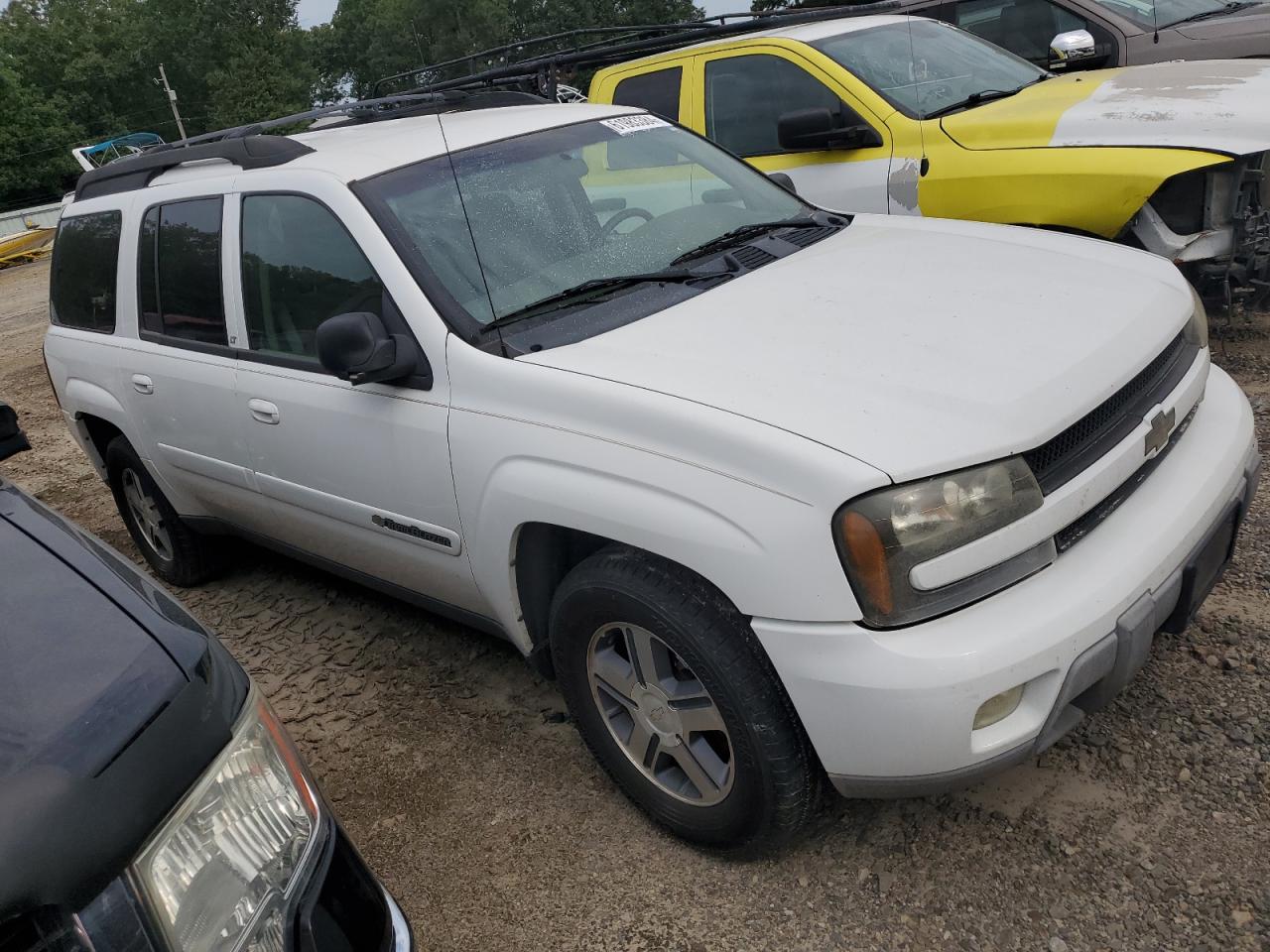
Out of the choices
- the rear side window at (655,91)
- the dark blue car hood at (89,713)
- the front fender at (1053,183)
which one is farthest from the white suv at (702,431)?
the rear side window at (655,91)

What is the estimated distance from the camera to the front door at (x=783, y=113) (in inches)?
209

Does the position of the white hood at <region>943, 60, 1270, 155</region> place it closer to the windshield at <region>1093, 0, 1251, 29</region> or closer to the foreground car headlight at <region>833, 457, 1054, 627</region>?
the windshield at <region>1093, 0, 1251, 29</region>

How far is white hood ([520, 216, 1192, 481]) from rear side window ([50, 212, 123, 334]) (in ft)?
8.37

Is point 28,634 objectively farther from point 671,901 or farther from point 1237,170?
point 1237,170

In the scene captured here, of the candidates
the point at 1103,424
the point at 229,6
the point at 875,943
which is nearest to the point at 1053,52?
the point at 1103,424

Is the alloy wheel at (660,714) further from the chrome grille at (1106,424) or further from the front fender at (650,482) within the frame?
the chrome grille at (1106,424)

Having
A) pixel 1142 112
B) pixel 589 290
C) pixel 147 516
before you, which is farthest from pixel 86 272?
pixel 1142 112

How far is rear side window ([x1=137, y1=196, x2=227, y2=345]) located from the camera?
143 inches

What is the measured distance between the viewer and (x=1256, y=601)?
10.5 feet

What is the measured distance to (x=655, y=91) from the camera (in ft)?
20.6

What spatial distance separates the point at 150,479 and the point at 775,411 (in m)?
3.27

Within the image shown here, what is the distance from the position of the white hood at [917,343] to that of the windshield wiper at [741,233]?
24 cm

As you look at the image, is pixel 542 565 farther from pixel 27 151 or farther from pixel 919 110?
pixel 27 151

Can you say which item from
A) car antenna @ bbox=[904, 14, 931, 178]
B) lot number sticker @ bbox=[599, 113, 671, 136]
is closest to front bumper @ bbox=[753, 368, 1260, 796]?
lot number sticker @ bbox=[599, 113, 671, 136]
